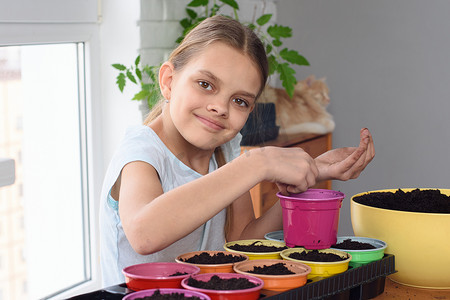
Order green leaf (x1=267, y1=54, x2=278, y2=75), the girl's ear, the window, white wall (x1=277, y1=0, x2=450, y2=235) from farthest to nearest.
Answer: white wall (x1=277, y1=0, x2=450, y2=235)
green leaf (x1=267, y1=54, x2=278, y2=75)
the window
the girl's ear

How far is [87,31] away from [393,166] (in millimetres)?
1911

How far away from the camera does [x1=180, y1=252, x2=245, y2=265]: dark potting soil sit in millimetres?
865

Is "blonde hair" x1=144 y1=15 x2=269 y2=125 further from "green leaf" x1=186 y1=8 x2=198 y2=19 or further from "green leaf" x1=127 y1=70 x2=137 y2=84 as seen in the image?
"green leaf" x1=186 y1=8 x2=198 y2=19

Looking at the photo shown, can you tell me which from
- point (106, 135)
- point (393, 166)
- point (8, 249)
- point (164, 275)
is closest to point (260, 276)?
point (164, 275)

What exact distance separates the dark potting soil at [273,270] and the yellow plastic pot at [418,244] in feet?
0.77

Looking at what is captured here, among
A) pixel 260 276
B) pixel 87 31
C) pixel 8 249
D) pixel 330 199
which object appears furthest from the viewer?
pixel 87 31

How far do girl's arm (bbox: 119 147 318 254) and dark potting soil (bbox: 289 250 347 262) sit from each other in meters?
0.12

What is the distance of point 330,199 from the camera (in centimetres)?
93

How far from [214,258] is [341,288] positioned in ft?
0.62

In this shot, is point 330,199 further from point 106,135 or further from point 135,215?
point 106,135

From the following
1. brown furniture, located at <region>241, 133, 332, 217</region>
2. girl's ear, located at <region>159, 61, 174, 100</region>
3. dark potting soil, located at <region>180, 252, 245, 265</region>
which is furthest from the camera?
brown furniture, located at <region>241, 133, 332, 217</region>

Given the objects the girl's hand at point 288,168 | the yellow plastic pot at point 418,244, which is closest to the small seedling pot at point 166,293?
the girl's hand at point 288,168

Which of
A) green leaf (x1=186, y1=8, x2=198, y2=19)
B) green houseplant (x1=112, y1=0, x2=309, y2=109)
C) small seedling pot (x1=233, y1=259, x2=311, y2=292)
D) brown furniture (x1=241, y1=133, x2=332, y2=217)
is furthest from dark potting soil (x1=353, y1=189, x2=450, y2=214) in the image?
green leaf (x1=186, y1=8, x2=198, y2=19)

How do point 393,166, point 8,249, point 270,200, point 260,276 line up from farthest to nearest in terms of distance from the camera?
point 393,166, point 270,200, point 8,249, point 260,276
